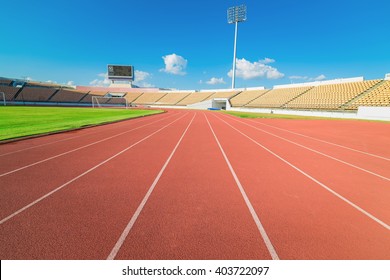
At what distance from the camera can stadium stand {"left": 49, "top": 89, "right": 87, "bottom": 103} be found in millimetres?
65331

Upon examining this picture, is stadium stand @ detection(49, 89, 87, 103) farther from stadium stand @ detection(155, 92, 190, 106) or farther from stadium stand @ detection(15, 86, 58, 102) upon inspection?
stadium stand @ detection(155, 92, 190, 106)

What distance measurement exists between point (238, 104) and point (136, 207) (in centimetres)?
5700

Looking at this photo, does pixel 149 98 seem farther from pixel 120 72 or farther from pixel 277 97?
pixel 277 97

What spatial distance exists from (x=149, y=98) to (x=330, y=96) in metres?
65.7

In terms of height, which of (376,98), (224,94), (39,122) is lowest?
(39,122)

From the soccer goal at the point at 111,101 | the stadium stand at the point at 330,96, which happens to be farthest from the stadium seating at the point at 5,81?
the stadium stand at the point at 330,96

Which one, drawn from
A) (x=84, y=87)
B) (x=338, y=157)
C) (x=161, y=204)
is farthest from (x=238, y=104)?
(x=84, y=87)

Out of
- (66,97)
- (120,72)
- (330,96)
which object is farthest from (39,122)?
(120,72)

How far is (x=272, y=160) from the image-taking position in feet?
22.5

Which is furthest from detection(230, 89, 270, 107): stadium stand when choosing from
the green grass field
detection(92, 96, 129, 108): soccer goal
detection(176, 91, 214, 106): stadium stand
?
detection(92, 96, 129, 108): soccer goal

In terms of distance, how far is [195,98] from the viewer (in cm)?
7362

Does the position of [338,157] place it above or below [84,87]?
below

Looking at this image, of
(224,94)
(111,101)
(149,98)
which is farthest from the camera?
(149,98)
